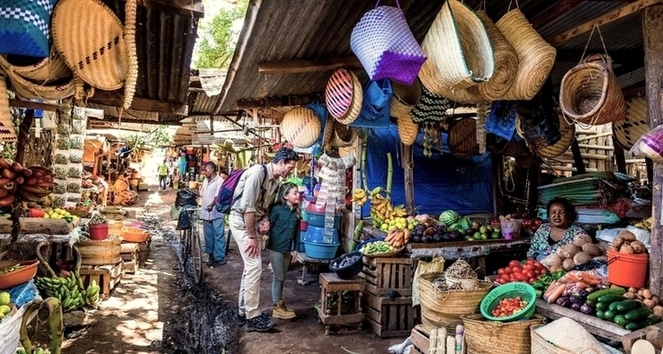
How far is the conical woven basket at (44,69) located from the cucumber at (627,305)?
4.21 metres

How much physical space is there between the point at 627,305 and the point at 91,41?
4069 mm

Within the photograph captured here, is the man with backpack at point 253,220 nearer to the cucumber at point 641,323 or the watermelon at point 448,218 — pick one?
the watermelon at point 448,218

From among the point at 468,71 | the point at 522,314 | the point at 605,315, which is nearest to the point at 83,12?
the point at 468,71

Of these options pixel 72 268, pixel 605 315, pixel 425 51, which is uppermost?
pixel 425 51

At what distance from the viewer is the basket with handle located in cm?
296

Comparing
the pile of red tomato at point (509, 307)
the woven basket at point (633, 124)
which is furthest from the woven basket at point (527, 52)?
the woven basket at point (633, 124)

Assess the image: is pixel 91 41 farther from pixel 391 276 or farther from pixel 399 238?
pixel 391 276

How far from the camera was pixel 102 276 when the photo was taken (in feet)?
21.7

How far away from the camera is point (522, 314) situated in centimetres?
343

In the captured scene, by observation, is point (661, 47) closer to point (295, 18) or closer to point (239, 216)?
point (295, 18)

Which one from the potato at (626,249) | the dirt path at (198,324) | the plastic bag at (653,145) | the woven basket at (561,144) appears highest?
the woven basket at (561,144)

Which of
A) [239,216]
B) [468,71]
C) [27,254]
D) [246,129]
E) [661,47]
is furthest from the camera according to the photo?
[246,129]

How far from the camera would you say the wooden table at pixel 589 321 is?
3.04m

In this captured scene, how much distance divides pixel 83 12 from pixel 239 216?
9.80ft
